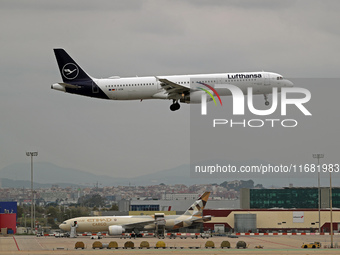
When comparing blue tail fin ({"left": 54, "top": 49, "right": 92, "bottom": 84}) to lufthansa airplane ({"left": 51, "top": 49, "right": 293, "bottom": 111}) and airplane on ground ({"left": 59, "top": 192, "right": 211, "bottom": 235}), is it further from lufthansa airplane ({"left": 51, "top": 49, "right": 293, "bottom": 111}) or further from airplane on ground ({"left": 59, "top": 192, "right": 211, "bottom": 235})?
airplane on ground ({"left": 59, "top": 192, "right": 211, "bottom": 235})

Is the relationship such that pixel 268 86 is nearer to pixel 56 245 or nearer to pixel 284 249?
pixel 284 249

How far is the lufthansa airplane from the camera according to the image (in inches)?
4660

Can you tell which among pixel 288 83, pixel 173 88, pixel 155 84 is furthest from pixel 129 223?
pixel 288 83

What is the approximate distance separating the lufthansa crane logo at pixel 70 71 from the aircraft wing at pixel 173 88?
17.1m

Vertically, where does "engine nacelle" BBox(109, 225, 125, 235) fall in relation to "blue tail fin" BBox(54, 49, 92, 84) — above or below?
below

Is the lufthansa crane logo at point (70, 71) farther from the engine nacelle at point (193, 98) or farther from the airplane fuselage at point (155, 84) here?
the engine nacelle at point (193, 98)

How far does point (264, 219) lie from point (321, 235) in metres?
28.3

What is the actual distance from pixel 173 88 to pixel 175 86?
0.69 meters

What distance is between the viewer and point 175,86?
119m

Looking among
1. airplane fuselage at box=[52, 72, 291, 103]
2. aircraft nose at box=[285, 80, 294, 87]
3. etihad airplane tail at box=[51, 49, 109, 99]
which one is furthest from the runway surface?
aircraft nose at box=[285, 80, 294, 87]

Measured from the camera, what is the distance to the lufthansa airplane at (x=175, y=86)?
118375 millimetres

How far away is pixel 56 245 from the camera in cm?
11212

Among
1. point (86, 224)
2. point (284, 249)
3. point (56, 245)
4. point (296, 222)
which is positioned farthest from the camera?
point (296, 222)

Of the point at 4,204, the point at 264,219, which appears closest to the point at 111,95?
the point at 264,219
